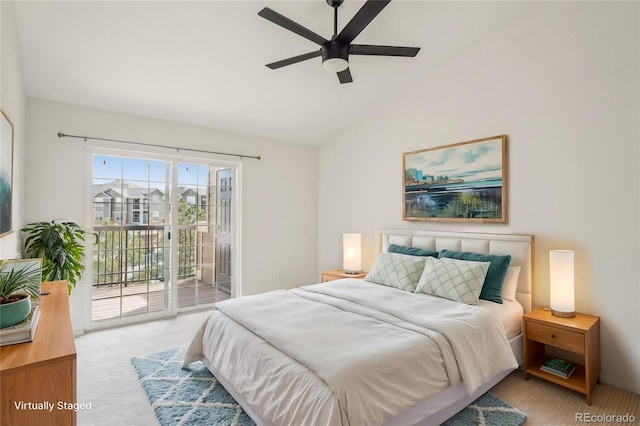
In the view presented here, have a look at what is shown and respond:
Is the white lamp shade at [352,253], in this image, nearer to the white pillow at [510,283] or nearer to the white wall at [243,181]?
the white wall at [243,181]

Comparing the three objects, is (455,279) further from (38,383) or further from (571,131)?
(38,383)

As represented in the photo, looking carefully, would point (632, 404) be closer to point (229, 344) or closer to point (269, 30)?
point (229, 344)

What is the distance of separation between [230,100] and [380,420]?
3.54 meters

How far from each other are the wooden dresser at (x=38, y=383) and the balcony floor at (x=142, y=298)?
2.99m

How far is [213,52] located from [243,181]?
1939mm

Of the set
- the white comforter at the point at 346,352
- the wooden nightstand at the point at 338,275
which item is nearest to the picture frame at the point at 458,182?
the wooden nightstand at the point at 338,275

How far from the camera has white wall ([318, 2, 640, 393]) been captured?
8.34ft

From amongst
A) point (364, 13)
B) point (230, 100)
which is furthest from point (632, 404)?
point (230, 100)

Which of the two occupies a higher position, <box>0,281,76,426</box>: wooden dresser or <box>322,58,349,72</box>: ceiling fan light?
<box>322,58,349,72</box>: ceiling fan light

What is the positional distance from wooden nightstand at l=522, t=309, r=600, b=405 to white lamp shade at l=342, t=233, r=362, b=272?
2125mm

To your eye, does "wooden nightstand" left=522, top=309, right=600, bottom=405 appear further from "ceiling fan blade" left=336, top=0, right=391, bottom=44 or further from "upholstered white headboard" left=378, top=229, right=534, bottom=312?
"ceiling fan blade" left=336, top=0, right=391, bottom=44

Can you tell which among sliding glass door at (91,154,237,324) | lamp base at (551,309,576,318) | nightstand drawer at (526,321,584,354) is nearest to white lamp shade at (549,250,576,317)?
lamp base at (551,309,576,318)

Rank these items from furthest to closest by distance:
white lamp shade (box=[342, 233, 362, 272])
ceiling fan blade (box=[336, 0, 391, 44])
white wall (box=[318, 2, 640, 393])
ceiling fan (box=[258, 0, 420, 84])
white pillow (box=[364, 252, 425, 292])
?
white lamp shade (box=[342, 233, 362, 272]) < white pillow (box=[364, 252, 425, 292]) < white wall (box=[318, 2, 640, 393]) < ceiling fan (box=[258, 0, 420, 84]) < ceiling fan blade (box=[336, 0, 391, 44])

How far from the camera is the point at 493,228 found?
11.0 ft
